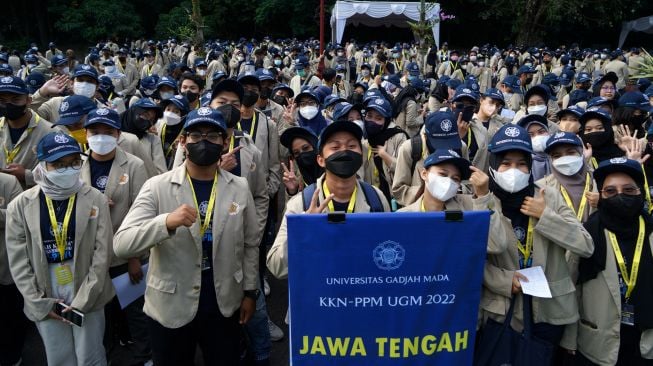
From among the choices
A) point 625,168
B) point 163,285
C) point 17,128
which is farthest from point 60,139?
point 625,168

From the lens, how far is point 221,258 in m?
3.54

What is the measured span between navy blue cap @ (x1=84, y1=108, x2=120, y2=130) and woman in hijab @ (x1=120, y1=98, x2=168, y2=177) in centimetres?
73

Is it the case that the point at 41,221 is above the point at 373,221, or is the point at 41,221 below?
below

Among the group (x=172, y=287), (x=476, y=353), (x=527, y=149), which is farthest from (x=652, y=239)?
(x=172, y=287)

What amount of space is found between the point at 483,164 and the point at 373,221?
344 cm

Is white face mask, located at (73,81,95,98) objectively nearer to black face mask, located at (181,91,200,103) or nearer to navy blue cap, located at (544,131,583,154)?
black face mask, located at (181,91,200,103)

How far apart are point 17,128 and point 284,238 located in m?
3.79

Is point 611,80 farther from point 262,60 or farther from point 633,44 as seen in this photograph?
point 633,44

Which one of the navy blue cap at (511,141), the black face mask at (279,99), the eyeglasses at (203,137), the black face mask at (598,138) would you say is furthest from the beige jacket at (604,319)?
the black face mask at (279,99)

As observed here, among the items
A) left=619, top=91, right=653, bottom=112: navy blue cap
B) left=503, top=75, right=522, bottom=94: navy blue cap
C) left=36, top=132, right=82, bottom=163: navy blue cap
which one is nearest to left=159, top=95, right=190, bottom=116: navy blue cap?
left=36, top=132, right=82, bottom=163: navy blue cap

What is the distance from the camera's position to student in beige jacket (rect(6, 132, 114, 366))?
3.96m

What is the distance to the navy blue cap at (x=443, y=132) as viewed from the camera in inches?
191

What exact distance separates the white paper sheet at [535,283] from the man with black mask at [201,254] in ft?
5.84

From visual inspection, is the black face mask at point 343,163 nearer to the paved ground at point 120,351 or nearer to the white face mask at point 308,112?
the paved ground at point 120,351
